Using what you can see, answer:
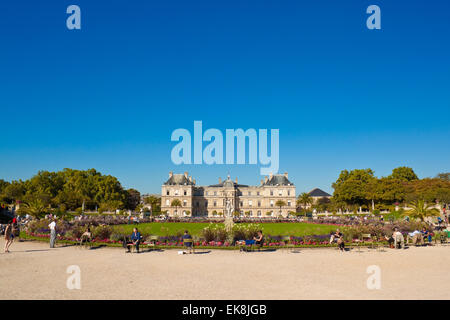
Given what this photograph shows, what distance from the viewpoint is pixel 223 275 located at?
31.0ft

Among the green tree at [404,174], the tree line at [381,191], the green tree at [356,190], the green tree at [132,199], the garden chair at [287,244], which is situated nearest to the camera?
the garden chair at [287,244]

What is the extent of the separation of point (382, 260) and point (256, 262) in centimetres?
472

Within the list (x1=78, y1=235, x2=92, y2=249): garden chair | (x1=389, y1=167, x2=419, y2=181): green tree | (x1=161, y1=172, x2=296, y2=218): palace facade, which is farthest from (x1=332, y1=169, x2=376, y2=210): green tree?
(x1=78, y1=235, x2=92, y2=249): garden chair

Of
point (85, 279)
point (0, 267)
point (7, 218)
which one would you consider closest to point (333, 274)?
point (85, 279)

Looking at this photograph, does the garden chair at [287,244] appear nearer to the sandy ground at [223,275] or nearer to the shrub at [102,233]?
the sandy ground at [223,275]

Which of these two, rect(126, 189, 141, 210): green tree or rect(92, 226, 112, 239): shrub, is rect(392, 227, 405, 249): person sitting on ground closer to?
rect(92, 226, 112, 239): shrub

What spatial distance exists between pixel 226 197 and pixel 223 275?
2736 inches

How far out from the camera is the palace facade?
251ft

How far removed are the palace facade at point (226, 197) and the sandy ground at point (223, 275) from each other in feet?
201

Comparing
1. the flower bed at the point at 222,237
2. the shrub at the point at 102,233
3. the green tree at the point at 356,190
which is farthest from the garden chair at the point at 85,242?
the green tree at the point at 356,190

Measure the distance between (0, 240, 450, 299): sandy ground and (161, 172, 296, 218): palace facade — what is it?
6127 centimetres

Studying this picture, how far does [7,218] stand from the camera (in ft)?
115

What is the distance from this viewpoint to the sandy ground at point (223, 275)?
24.3 feet

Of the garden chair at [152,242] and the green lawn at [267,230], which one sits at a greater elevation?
the garden chair at [152,242]
